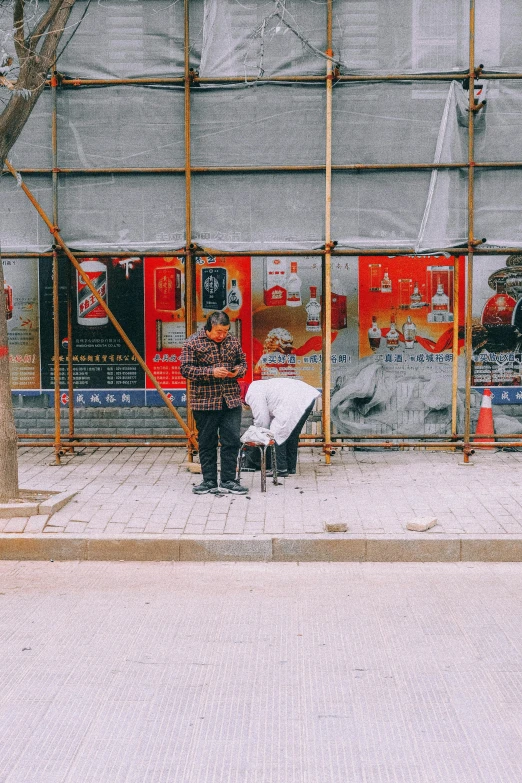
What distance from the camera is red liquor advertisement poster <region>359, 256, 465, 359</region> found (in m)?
10.8

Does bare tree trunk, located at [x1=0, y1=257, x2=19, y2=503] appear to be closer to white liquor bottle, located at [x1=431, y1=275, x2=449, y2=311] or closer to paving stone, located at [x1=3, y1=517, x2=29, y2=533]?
paving stone, located at [x1=3, y1=517, x2=29, y2=533]

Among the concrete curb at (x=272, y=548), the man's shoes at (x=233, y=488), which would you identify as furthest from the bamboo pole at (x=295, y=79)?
the concrete curb at (x=272, y=548)

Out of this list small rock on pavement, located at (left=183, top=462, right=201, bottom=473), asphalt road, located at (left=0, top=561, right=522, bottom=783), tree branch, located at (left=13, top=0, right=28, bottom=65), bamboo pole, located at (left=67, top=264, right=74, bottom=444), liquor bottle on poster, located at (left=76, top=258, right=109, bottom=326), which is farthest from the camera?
liquor bottle on poster, located at (left=76, top=258, right=109, bottom=326)

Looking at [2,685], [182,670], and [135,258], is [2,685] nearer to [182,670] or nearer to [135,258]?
[182,670]

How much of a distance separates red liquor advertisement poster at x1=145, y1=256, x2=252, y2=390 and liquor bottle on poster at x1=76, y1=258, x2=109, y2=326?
50 cm

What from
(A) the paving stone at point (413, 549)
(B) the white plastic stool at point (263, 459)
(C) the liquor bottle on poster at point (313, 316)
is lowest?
(A) the paving stone at point (413, 549)

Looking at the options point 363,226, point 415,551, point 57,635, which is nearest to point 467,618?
point 415,551

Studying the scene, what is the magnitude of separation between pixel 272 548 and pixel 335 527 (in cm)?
53

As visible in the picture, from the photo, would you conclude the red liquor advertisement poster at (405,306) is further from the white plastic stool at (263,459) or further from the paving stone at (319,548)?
the paving stone at (319,548)

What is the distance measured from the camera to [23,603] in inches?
239

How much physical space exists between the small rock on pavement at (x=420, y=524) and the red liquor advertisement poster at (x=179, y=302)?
409 centimetres

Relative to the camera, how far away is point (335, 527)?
23.7ft

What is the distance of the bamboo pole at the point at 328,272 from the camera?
9.79 meters

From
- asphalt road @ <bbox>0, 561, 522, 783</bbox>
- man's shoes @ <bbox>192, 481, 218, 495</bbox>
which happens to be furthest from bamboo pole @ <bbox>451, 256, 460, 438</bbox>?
asphalt road @ <bbox>0, 561, 522, 783</bbox>
